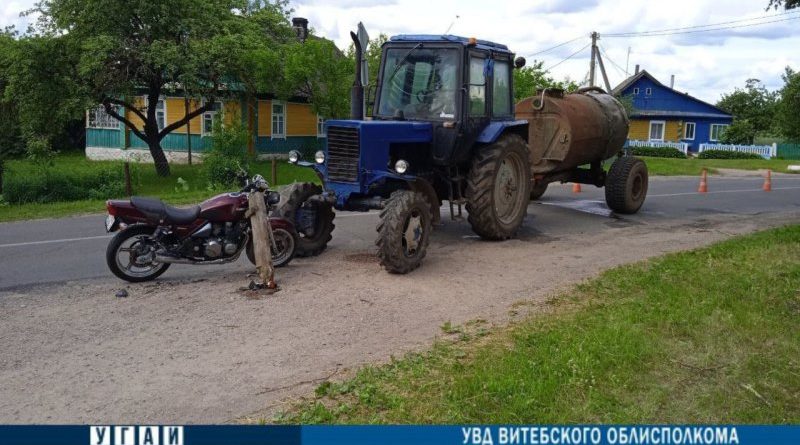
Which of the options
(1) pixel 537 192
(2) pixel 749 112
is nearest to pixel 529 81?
(1) pixel 537 192

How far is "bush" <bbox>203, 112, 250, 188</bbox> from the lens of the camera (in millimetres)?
20958

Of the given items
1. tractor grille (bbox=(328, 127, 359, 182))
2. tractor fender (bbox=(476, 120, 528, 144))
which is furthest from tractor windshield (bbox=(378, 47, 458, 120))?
tractor grille (bbox=(328, 127, 359, 182))

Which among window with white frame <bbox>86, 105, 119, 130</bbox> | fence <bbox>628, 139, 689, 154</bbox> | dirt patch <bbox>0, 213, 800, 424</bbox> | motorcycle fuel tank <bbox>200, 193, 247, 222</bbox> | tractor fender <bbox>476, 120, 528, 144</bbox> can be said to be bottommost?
dirt patch <bbox>0, 213, 800, 424</bbox>

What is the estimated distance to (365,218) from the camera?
1301 centimetres

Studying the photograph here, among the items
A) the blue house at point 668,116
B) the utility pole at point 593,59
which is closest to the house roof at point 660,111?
the blue house at point 668,116

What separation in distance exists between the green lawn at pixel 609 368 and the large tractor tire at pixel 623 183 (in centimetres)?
616

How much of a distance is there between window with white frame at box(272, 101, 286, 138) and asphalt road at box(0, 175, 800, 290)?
62.6 ft

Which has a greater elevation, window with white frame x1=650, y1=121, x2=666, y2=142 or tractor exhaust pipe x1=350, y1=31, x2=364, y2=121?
window with white frame x1=650, y1=121, x2=666, y2=142

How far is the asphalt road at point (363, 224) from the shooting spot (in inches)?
348

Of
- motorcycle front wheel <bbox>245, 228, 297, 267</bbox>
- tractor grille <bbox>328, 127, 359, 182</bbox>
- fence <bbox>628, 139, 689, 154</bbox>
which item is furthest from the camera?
fence <bbox>628, 139, 689, 154</bbox>

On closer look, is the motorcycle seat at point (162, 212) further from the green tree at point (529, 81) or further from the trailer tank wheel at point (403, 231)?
the green tree at point (529, 81)

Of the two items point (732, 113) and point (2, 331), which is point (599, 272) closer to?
point (2, 331)

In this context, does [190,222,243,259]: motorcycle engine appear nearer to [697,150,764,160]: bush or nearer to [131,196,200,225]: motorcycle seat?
[131,196,200,225]: motorcycle seat

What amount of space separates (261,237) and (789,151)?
4807 cm
